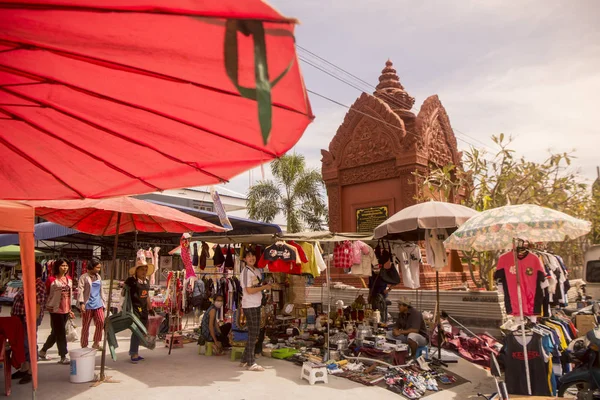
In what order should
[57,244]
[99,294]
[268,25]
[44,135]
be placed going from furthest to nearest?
[57,244], [99,294], [44,135], [268,25]

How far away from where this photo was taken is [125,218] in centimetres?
799

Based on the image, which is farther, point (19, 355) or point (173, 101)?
point (19, 355)

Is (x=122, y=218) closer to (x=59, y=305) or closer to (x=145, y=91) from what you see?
(x=59, y=305)

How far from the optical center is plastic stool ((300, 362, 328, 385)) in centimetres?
684

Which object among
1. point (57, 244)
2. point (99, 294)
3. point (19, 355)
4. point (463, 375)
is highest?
point (57, 244)

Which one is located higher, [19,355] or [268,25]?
[268,25]

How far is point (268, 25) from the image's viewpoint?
1.32 metres

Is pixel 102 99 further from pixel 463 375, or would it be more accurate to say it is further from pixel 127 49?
pixel 463 375

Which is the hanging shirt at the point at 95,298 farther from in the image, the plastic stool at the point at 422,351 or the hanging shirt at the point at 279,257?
the plastic stool at the point at 422,351

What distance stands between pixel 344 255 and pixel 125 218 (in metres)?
4.87

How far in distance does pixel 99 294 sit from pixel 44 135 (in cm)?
750

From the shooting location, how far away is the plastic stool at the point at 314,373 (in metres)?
6.84

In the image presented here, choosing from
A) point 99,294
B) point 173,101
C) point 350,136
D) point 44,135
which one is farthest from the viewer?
point 350,136

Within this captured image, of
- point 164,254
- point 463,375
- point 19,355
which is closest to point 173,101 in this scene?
point 19,355
